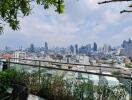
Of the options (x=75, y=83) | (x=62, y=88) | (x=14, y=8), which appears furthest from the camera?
(x=62, y=88)

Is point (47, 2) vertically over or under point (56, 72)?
over

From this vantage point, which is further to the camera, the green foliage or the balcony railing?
the green foliage

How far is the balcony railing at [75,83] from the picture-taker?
8992 millimetres

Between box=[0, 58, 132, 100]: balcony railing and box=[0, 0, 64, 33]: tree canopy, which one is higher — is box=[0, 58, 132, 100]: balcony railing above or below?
below

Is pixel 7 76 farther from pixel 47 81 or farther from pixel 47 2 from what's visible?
pixel 47 2

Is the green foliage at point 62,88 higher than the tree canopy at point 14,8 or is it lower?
lower

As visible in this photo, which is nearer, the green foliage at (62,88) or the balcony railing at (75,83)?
the balcony railing at (75,83)

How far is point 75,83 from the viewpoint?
34.4ft

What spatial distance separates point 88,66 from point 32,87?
2.54 m

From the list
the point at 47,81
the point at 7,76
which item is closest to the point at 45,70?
the point at 47,81

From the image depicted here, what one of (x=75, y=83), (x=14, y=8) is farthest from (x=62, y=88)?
(x=14, y=8)

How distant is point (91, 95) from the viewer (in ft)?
31.6

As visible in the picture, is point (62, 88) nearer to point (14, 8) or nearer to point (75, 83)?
point (75, 83)

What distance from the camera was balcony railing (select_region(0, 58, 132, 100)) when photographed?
8992 mm
